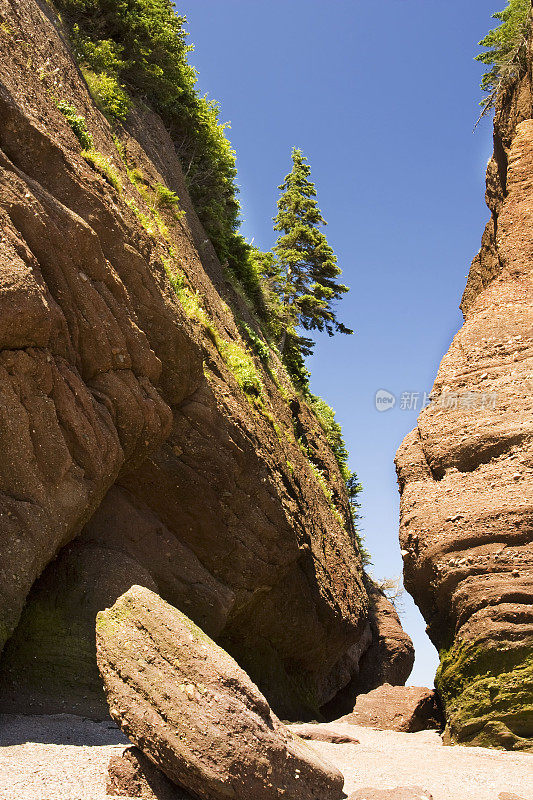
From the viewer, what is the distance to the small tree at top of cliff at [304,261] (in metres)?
31.7

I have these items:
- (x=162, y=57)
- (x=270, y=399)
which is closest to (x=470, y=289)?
(x=270, y=399)

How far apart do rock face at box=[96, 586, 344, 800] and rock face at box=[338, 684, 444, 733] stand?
937 centimetres

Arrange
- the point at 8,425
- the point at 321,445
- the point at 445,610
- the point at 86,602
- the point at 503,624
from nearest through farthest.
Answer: the point at 8,425 → the point at 86,602 → the point at 503,624 → the point at 445,610 → the point at 321,445

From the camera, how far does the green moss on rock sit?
10406 mm

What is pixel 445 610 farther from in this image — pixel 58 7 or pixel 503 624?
pixel 58 7

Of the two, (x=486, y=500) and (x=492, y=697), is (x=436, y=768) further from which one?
(x=486, y=500)

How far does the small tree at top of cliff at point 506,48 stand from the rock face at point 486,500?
1413mm

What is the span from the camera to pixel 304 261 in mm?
32719

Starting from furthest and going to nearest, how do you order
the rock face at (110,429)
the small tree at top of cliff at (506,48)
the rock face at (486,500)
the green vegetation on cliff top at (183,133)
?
the small tree at top of cliff at (506,48), the green vegetation on cliff top at (183,133), the rock face at (486,500), the rock face at (110,429)

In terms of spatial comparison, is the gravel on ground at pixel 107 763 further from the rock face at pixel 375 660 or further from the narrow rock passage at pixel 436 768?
the rock face at pixel 375 660

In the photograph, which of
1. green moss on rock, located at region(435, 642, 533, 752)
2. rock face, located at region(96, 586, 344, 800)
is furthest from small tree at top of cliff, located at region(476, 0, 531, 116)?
rock face, located at region(96, 586, 344, 800)

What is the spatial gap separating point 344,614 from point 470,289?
9.68 m

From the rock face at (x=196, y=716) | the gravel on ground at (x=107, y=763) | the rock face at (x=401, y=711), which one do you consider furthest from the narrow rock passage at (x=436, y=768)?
the rock face at (x=401, y=711)

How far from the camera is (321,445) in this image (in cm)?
2295
